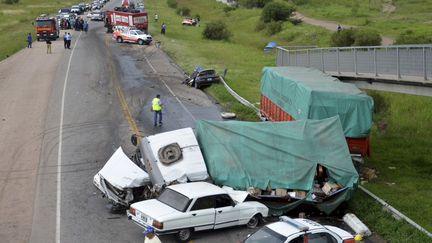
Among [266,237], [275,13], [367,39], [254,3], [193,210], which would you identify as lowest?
[193,210]

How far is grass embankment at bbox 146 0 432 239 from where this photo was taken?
18141 mm

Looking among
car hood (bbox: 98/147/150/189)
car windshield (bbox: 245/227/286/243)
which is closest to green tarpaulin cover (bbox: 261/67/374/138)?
car hood (bbox: 98/147/150/189)

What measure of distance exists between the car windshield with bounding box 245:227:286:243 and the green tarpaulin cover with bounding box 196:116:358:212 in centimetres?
467

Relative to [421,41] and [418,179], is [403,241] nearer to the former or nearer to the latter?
[418,179]

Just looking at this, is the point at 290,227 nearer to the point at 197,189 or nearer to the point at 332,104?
the point at 197,189

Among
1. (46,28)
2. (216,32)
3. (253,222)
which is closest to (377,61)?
(253,222)

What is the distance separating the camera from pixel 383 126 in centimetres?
3150

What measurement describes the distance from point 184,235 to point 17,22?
83577 millimetres

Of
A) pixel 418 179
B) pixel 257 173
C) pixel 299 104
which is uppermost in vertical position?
pixel 299 104

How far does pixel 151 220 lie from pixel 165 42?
4835 centimetres

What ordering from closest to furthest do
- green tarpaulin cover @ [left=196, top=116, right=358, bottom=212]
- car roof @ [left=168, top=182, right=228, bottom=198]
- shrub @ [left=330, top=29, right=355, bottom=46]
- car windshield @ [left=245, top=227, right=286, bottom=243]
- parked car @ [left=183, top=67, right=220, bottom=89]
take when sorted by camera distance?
1. car windshield @ [left=245, top=227, right=286, bottom=243]
2. car roof @ [left=168, top=182, right=228, bottom=198]
3. green tarpaulin cover @ [left=196, top=116, right=358, bottom=212]
4. parked car @ [left=183, top=67, right=220, bottom=89]
5. shrub @ [left=330, top=29, right=355, bottom=46]

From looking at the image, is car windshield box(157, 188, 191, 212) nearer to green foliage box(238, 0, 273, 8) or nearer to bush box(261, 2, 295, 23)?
bush box(261, 2, 295, 23)

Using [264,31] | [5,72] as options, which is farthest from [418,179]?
[264,31]

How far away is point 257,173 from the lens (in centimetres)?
1858
